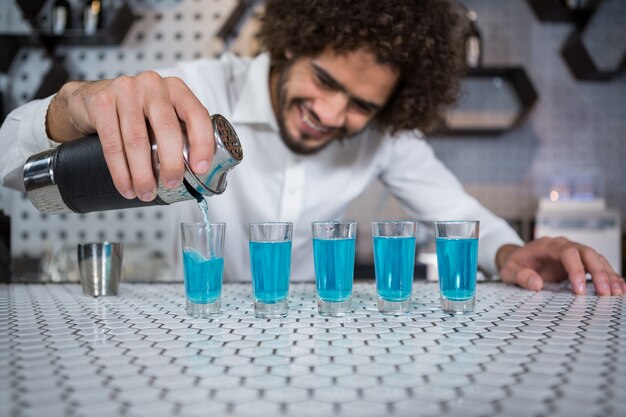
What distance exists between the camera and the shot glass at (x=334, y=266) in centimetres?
103

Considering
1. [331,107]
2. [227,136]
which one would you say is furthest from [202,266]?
[331,107]

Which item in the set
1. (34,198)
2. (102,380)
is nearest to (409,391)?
(102,380)

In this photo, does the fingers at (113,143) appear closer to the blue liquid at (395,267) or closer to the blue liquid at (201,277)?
the blue liquid at (201,277)

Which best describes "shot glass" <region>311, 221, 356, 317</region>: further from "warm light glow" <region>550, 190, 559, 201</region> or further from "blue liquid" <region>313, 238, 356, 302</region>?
"warm light glow" <region>550, 190, 559, 201</region>

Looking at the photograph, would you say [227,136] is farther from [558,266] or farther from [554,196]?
[554,196]

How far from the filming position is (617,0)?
4.31 metres

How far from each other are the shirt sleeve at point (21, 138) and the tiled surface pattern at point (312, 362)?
0.40 meters

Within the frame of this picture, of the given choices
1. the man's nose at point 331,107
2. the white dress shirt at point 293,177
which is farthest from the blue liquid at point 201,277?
the white dress shirt at point 293,177

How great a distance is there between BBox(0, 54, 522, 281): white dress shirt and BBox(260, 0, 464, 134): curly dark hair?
128 mm

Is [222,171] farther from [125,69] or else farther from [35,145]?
[125,69]

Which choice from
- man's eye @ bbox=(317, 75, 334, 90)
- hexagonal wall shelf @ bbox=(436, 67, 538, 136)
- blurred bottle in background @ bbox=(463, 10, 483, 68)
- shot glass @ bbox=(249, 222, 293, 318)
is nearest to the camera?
shot glass @ bbox=(249, 222, 293, 318)

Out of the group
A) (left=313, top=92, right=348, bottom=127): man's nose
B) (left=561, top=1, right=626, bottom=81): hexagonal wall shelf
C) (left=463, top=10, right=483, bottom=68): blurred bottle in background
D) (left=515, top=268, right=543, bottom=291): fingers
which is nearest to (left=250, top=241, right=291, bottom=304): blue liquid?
(left=515, top=268, right=543, bottom=291): fingers

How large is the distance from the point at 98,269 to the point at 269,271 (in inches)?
19.2

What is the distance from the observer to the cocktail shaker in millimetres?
937
